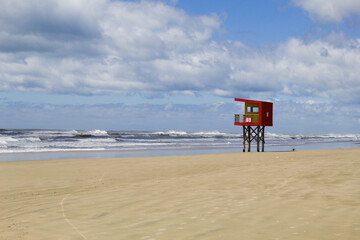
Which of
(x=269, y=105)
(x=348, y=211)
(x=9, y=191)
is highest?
(x=269, y=105)

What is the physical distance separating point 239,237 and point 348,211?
7.31ft

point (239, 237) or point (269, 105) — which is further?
point (269, 105)

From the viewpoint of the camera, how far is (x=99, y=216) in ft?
18.1

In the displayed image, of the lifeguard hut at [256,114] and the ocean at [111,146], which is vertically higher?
the lifeguard hut at [256,114]

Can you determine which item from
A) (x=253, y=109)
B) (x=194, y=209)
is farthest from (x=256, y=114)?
(x=194, y=209)

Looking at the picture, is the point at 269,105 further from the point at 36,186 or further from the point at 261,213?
the point at 261,213

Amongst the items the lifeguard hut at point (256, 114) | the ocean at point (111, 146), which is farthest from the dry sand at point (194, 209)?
the lifeguard hut at point (256, 114)

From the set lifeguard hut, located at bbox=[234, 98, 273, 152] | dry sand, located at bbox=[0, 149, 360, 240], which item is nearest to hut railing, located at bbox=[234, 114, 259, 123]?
lifeguard hut, located at bbox=[234, 98, 273, 152]

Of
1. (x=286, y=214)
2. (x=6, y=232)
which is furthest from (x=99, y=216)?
(x=286, y=214)

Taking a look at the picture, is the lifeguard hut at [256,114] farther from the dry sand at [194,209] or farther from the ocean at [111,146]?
the dry sand at [194,209]

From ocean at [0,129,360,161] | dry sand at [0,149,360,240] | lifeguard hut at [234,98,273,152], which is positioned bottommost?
ocean at [0,129,360,161]

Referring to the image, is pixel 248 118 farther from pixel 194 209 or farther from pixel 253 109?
pixel 194 209

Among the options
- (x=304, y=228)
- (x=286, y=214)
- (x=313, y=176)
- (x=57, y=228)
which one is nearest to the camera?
(x=304, y=228)

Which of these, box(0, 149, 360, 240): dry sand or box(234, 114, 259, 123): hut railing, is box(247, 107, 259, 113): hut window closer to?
box(234, 114, 259, 123): hut railing
